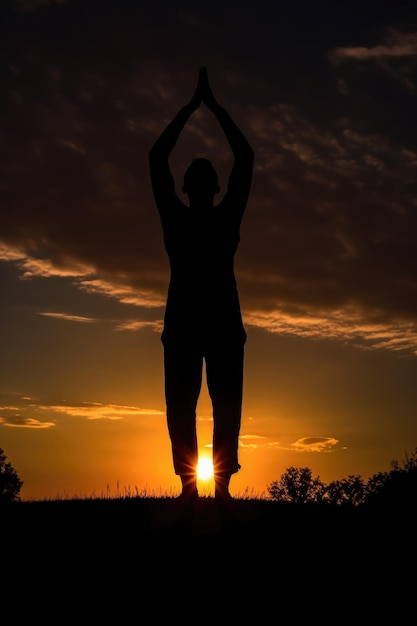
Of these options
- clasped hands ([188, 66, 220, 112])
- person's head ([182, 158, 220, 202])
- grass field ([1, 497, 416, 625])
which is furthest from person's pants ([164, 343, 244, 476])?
clasped hands ([188, 66, 220, 112])

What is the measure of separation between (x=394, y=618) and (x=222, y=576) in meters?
1.70

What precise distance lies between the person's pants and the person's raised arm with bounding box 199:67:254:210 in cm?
189

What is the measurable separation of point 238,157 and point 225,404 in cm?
301

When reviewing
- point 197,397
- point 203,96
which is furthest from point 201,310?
point 203,96

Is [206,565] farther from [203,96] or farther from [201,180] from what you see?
[203,96]

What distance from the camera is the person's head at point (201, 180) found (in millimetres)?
8812

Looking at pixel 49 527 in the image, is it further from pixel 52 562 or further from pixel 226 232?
pixel 226 232

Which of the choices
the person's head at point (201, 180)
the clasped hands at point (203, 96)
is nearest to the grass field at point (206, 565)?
the person's head at point (201, 180)

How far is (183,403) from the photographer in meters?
8.70

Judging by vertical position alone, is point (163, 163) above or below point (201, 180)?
above

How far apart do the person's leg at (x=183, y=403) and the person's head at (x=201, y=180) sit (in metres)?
1.87

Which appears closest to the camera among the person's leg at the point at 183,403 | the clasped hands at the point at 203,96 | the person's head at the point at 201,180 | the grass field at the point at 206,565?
the grass field at the point at 206,565

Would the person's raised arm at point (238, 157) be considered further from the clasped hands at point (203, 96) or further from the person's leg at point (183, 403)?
the person's leg at point (183, 403)

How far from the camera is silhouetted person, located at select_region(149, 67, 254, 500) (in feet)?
28.6
